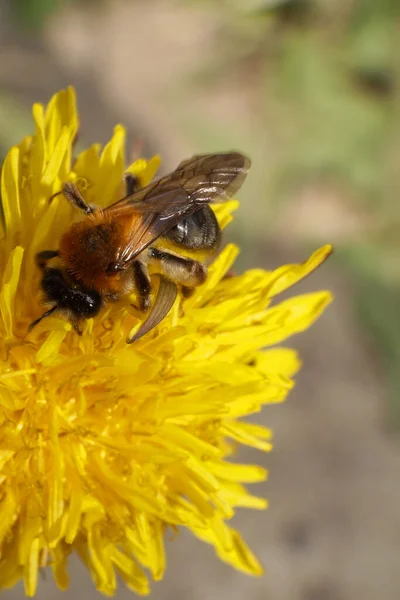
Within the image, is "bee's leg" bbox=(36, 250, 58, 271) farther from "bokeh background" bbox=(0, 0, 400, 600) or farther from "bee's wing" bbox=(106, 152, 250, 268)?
"bokeh background" bbox=(0, 0, 400, 600)

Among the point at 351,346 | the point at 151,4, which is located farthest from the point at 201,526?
the point at 151,4

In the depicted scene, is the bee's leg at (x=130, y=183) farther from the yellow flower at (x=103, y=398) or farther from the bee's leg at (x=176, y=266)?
the bee's leg at (x=176, y=266)

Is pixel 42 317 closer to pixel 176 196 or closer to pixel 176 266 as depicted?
pixel 176 266

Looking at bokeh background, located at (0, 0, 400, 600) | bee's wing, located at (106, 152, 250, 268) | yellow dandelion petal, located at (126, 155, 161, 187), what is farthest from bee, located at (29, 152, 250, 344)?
bokeh background, located at (0, 0, 400, 600)

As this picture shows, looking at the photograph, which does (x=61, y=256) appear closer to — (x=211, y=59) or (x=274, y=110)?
(x=274, y=110)

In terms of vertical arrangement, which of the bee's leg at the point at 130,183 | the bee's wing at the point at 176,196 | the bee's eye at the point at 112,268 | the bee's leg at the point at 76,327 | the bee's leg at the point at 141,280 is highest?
the bee's wing at the point at 176,196

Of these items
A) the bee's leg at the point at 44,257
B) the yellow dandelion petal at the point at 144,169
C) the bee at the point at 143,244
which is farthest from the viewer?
the yellow dandelion petal at the point at 144,169

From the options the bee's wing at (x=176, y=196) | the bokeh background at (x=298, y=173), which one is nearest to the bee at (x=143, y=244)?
the bee's wing at (x=176, y=196)
